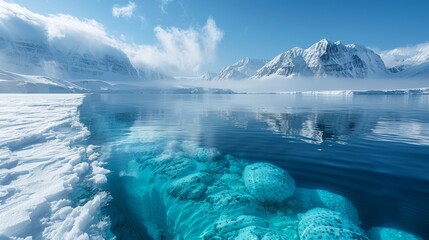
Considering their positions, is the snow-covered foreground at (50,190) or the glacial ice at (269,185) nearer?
the snow-covered foreground at (50,190)

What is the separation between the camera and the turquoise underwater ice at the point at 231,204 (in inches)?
215

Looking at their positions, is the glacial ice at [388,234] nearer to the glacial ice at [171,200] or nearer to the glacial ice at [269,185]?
the glacial ice at [171,200]

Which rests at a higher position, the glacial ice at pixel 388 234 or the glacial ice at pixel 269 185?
the glacial ice at pixel 269 185

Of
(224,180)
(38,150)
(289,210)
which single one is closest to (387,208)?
(289,210)

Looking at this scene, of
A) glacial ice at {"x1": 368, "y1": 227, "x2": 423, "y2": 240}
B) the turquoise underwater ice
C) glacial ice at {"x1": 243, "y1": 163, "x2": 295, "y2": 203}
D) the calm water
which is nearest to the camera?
glacial ice at {"x1": 368, "y1": 227, "x2": 423, "y2": 240}

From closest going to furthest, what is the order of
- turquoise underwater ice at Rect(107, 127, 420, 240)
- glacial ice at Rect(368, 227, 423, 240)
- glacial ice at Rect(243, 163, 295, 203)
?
glacial ice at Rect(368, 227, 423, 240), turquoise underwater ice at Rect(107, 127, 420, 240), glacial ice at Rect(243, 163, 295, 203)

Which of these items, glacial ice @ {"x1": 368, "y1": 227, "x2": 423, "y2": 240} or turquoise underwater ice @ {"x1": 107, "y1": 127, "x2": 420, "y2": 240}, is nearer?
glacial ice @ {"x1": 368, "y1": 227, "x2": 423, "y2": 240}

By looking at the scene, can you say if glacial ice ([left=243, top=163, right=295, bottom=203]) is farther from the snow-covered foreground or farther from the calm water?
the snow-covered foreground

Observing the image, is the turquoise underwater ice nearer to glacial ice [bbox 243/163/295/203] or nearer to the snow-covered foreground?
glacial ice [bbox 243/163/295/203]

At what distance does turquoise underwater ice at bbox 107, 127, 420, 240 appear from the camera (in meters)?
5.47

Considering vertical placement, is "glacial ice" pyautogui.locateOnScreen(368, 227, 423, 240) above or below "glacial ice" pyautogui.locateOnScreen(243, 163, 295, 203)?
below


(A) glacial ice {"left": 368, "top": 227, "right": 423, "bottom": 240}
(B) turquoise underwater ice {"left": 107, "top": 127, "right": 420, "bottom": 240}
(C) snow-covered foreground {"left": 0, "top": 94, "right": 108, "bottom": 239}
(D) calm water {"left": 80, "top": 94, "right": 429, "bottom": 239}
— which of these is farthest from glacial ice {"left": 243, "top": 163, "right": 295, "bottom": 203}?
(C) snow-covered foreground {"left": 0, "top": 94, "right": 108, "bottom": 239}

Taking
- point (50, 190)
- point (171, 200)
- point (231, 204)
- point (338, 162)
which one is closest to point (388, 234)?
point (231, 204)

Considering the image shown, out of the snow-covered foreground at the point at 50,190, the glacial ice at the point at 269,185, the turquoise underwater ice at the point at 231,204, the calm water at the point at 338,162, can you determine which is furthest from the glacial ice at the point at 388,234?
the snow-covered foreground at the point at 50,190
